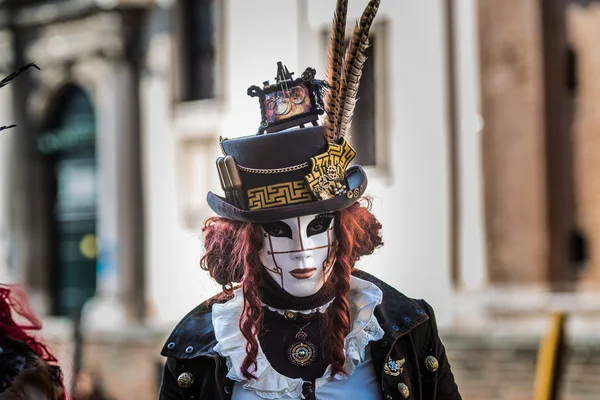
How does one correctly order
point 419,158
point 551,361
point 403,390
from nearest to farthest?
point 403,390, point 551,361, point 419,158

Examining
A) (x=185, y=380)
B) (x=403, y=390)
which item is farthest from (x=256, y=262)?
(x=403, y=390)

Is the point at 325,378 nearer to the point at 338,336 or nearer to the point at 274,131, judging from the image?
the point at 338,336

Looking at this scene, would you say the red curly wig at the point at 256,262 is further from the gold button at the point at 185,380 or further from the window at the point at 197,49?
the window at the point at 197,49

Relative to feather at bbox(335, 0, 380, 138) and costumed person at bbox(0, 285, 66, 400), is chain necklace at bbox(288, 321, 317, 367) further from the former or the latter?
costumed person at bbox(0, 285, 66, 400)

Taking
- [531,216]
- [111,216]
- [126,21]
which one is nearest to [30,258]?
[111,216]

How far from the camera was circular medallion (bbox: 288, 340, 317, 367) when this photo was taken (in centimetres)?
283

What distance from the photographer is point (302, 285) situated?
2.85 metres

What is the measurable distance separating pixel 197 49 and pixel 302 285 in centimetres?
1075

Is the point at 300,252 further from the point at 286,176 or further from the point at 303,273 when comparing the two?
the point at 286,176

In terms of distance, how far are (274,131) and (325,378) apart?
2.19ft

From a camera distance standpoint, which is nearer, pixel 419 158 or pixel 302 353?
pixel 302 353

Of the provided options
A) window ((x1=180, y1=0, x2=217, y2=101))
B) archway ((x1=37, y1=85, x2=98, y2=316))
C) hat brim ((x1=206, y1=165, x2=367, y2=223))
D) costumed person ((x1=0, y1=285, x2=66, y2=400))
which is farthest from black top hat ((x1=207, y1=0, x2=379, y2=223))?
archway ((x1=37, y1=85, x2=98, y2=316))

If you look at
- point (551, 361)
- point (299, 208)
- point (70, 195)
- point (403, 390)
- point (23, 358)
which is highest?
point (70, 195)

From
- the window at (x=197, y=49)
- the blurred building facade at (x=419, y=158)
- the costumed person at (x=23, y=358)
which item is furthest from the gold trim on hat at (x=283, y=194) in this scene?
the window at (x=197, y=49)
